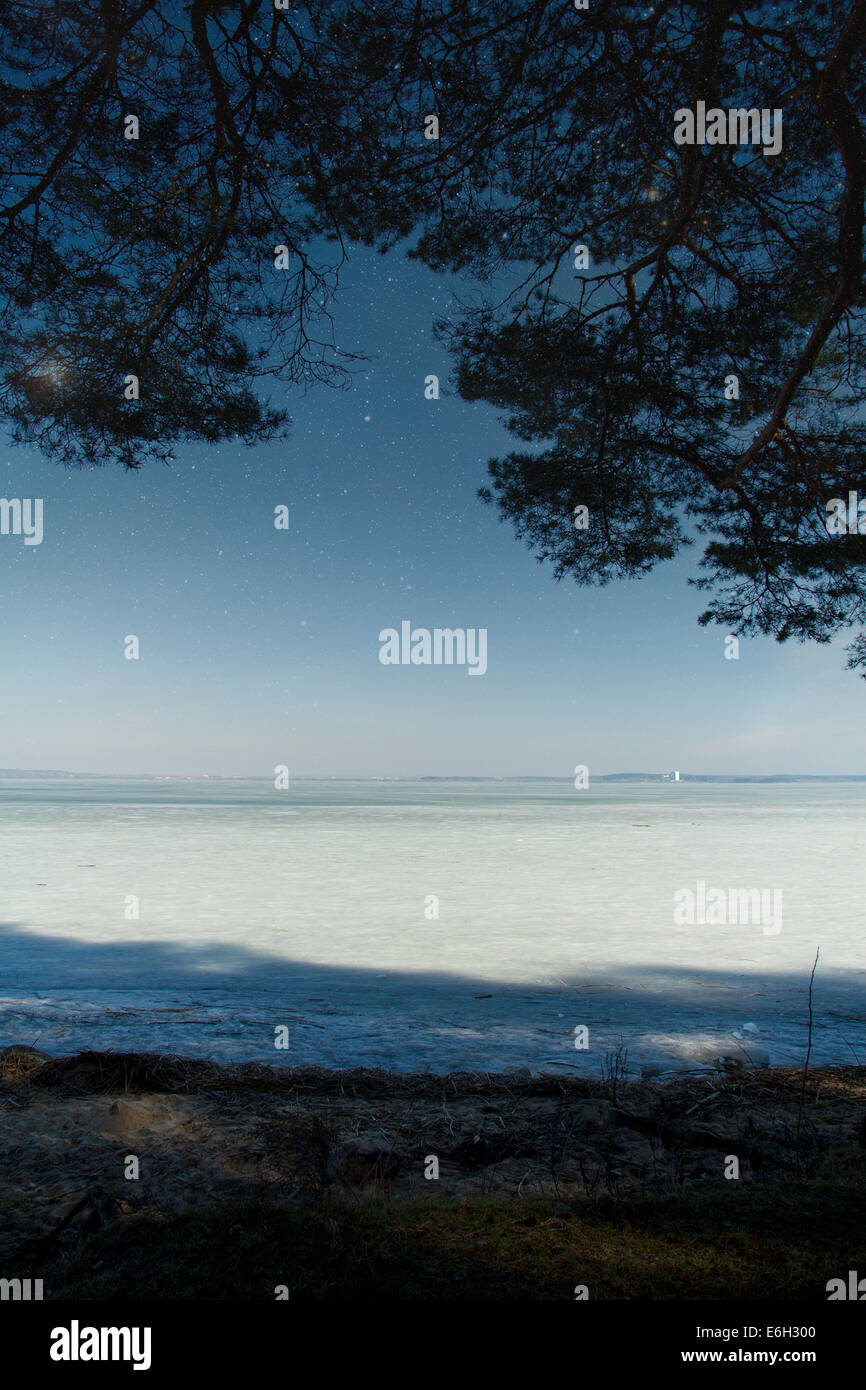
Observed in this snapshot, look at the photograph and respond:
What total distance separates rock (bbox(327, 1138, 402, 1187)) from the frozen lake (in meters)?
1.28

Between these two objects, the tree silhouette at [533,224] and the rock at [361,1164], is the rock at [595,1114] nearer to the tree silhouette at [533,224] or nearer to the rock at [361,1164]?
the rock at [361,1164]

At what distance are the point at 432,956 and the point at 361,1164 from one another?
4.04 meters

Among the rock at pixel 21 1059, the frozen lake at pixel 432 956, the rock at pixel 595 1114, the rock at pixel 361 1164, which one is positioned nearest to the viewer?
the rock at pixel 361 1164

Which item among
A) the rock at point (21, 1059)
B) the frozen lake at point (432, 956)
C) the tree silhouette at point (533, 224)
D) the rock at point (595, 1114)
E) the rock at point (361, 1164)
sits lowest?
the frozen lake at point (432, 956)

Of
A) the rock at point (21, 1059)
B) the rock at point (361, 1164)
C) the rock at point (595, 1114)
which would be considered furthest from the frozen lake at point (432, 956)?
the rock at point (361, 1164)

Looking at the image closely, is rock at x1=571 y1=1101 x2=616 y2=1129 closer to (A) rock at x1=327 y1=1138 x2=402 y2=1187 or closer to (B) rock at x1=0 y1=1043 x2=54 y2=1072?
(A) rock at x1=327 y1=1138 x2=402 y2=1187

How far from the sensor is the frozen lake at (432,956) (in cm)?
425

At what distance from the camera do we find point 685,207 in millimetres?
3920

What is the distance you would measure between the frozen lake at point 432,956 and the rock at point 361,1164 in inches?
50.4

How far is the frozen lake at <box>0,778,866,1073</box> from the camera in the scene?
13.9 feet

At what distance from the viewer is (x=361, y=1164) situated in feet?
7.93

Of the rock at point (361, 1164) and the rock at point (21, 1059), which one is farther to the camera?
the rock at point (21, 1059)

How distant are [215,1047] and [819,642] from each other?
4.33 meters
